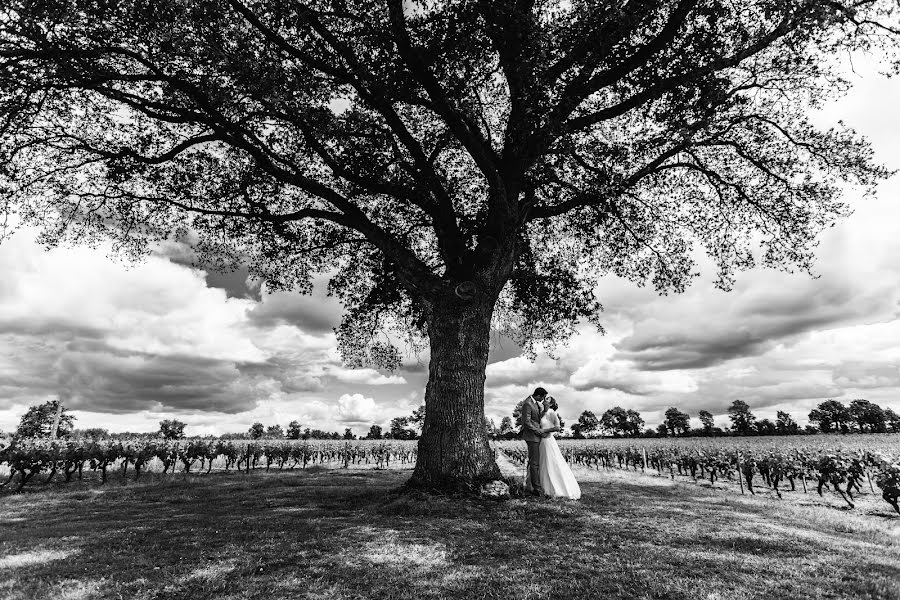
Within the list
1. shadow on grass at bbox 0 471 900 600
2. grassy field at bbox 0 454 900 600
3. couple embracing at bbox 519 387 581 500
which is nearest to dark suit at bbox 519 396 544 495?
couple embracing at bbox 519 387 581 500

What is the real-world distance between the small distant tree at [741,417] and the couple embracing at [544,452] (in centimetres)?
12951

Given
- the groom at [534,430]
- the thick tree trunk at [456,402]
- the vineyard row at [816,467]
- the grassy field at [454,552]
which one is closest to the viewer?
the grassy field at [454,552]

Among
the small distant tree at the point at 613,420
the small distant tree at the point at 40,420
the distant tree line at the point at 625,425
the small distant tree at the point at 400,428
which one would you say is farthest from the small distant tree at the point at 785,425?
the small distant tree at the point at 40,420

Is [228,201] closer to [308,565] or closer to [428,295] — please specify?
[428,295]

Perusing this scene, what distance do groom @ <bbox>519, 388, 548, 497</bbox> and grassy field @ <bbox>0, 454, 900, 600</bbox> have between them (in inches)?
50.6

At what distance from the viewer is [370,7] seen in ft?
32.3

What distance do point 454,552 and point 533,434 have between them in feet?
17.4

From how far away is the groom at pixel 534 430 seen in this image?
1113 centimetres

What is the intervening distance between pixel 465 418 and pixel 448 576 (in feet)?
17.3

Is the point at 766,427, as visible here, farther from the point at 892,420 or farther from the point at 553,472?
the point at 553,472

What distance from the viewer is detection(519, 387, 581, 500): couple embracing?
10789mm

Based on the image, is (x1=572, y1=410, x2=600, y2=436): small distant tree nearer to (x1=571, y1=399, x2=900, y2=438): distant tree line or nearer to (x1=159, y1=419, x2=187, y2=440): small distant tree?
(x1=571, y1=399, x2=900, y2=438): distant tree line

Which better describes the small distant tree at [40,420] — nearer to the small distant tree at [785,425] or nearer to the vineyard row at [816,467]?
the vineyard row at [816,467]

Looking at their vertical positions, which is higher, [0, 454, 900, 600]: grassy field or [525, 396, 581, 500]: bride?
[525, 396, 581, 500]: bride
